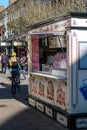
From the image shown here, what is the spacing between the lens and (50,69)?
11328 mm

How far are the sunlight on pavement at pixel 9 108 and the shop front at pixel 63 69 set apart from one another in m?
0.73

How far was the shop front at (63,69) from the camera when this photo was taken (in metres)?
9.55

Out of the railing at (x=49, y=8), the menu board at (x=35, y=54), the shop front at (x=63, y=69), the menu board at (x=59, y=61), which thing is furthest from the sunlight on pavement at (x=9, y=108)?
the railing at (x=49, y=8)

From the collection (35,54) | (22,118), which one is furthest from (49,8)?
(22,118)

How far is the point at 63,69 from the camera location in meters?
10.2

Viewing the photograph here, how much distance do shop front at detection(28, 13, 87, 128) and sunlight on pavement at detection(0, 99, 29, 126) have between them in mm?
730

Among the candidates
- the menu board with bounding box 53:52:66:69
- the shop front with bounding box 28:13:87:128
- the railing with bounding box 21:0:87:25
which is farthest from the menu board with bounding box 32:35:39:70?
the railing with bounding box 21:0:87:25

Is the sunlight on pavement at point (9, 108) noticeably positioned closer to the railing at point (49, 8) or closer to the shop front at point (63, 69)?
the shop front at point (63, 69)

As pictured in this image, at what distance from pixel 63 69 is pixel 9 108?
3.43 m

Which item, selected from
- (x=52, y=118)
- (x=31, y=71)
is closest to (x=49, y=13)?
(x=31, y=71)

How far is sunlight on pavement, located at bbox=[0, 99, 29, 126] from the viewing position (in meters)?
11.4

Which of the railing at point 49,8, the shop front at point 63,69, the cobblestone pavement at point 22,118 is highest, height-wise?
the railing at point 49,8

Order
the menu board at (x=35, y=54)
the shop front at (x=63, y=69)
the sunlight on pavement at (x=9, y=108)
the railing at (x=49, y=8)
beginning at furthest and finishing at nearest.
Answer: the railing at (x=49, y=8), the menu board at (x=35, y=54), the sunlight on pavement at (x=9, y=108), the shop front at (x=63, y=69)

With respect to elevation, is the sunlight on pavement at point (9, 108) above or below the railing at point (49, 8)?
below
